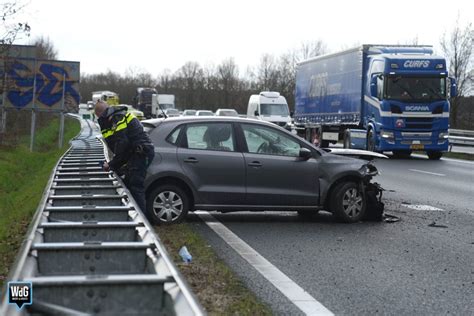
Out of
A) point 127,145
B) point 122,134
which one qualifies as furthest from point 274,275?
point 122,134

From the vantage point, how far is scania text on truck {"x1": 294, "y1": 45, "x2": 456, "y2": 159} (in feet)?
84.0

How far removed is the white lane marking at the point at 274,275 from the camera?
614 cm

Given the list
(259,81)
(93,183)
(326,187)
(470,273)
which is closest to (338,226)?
(326,187)

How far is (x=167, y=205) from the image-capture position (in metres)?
10.4

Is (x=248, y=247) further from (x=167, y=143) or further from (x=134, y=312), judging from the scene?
→ (x=134, y=312)

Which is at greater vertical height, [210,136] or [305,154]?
[210,136]

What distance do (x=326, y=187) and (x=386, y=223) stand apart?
43.8 inches

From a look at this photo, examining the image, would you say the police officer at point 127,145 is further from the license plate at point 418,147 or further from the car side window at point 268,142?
the license plate at point 418,147

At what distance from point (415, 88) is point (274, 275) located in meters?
19.7

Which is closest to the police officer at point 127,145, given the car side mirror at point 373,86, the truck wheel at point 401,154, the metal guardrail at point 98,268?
the metal guardrail at point 98,268

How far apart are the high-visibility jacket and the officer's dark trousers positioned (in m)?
0.09

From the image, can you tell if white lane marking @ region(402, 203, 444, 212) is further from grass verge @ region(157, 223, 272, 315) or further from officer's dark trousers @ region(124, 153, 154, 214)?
officer's dark trousers @ region(124, 153, 154, 214)

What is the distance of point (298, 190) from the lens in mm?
10922

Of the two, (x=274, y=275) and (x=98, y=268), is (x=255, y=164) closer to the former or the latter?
(x=274, y=275)
